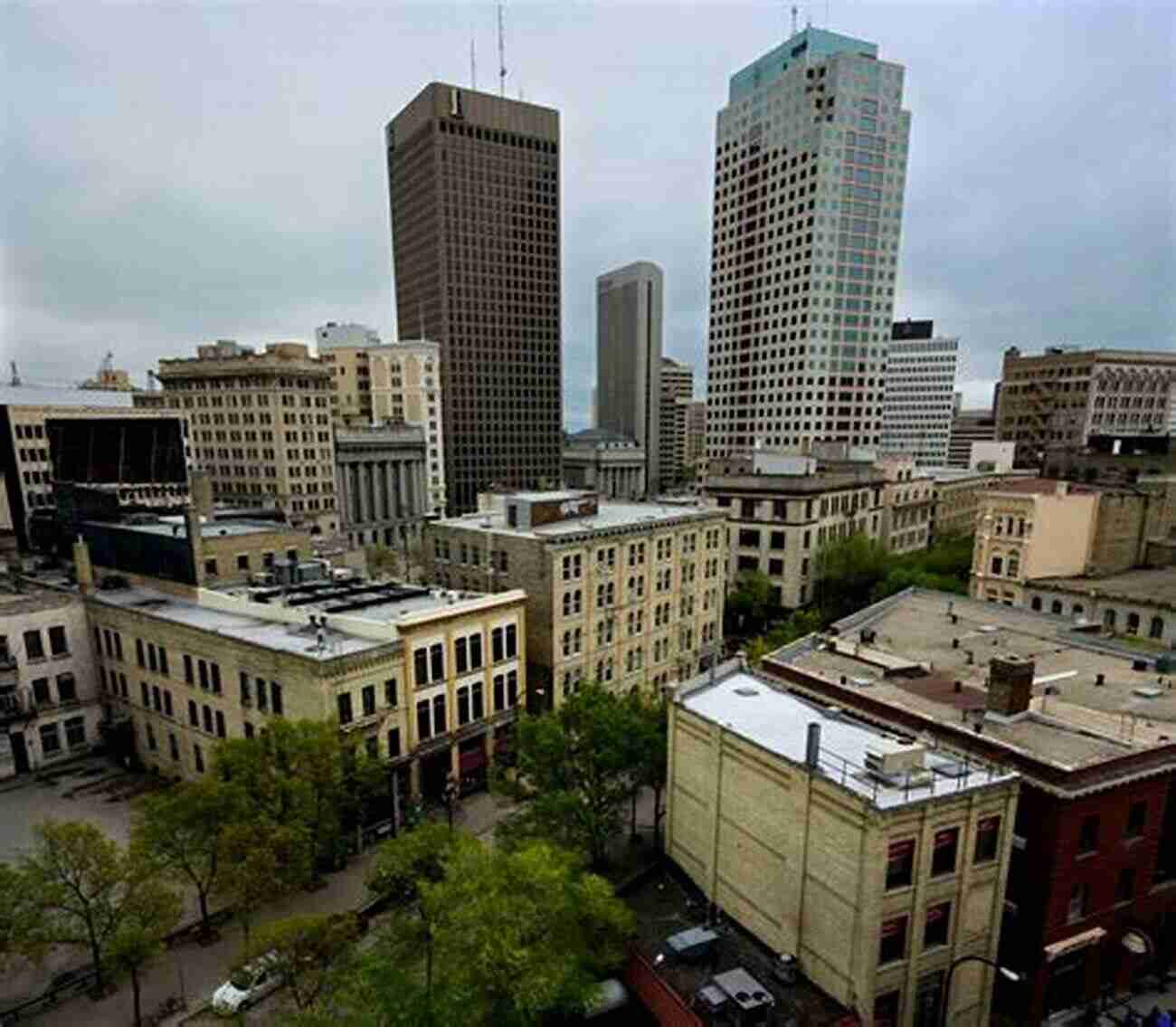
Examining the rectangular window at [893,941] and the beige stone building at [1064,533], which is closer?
the rectangular window at [893,941]

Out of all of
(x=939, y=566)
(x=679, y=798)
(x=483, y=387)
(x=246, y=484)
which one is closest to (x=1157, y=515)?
(x=939, y=566)

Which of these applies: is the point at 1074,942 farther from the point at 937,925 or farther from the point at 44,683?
the point at 44,683

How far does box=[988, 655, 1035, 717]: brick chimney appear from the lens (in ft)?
101

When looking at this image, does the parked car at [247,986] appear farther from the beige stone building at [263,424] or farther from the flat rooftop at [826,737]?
the beige stone building at [263,424]

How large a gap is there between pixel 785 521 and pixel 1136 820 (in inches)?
2235

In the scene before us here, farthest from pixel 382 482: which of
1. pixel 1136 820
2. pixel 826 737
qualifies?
pixel 1136 820

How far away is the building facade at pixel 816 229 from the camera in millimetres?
129375

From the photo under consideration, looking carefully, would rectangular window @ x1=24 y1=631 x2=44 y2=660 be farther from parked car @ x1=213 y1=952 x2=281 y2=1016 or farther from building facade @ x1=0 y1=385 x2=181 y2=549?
building facade @ x1=0 y1=385 x2=181 y2=549

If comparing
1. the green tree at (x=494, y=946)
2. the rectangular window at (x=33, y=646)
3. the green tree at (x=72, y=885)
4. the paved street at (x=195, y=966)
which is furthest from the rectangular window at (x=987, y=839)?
the rectangular window at (x=33, y=646)

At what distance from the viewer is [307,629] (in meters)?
43.1

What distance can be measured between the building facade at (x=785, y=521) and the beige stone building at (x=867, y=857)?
54849 mm

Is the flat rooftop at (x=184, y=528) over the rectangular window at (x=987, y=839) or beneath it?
over

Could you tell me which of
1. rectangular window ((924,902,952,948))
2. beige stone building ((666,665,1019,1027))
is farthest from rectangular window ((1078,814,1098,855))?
rectangular window ((924,902,952,948))

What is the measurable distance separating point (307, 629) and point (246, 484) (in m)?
88.5
